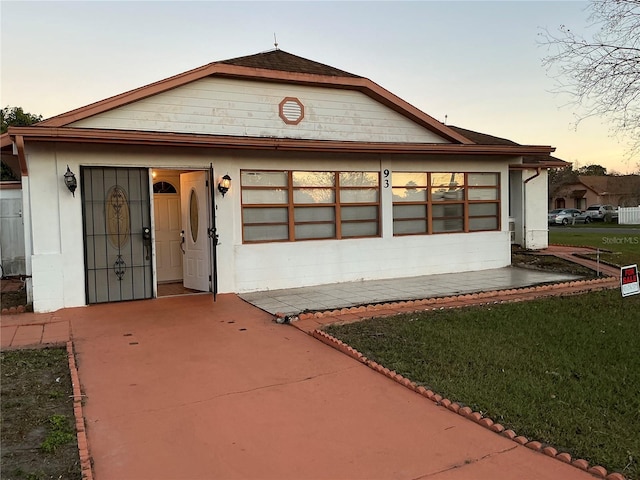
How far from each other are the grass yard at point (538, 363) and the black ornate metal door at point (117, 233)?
4.06 m

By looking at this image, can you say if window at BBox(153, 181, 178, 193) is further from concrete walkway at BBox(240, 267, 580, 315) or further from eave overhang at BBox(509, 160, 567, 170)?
eave overhang at BBox(509, 160, 567, 170)

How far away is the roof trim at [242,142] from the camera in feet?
24.9

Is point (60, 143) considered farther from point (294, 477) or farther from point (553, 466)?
point (553, 466)

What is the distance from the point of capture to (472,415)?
4012mm

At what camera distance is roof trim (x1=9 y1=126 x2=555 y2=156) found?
7594 millimetres

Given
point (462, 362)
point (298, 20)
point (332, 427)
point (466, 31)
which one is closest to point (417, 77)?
point (466, 31)

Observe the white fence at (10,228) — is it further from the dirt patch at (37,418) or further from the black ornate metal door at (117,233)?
the dirt patch at (37,418)

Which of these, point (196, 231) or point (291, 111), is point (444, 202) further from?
point (196, 231)

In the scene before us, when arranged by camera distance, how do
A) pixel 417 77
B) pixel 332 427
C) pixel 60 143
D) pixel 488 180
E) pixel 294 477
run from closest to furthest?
pixel 294 477 → pixel 332 427 → pixel 60 143 → pixel 488 180 → pixel 417 77

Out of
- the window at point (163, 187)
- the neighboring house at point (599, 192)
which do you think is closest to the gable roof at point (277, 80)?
the window at point (163, 187)

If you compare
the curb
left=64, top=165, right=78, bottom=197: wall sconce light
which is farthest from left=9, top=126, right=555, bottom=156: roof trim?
the curb

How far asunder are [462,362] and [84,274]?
6240 millimetres

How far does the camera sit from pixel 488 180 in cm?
1209

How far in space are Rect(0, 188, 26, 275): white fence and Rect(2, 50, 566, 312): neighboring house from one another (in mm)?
3339
